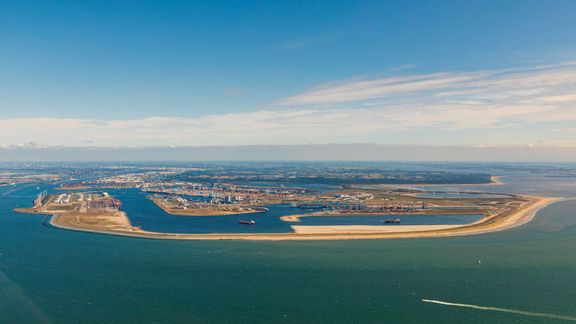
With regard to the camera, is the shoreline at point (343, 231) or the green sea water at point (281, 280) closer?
the green sea water at point (281, 280)

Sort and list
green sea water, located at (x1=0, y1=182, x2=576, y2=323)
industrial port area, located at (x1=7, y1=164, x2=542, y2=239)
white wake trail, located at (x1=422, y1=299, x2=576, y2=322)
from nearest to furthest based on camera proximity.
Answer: white wake trail, located at (x1=422, y1=299, x2=576, y2=322) → green sea water, located at (x1=0, y1=182, x2=576, y2=323) → industrial port area, located at (x1=7, y1=164, x2=542, y2=239)

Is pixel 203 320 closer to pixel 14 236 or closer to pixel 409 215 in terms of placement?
pixel 14 236

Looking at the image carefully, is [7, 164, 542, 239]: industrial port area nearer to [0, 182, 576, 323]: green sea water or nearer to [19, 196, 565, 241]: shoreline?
[19, 196, 565, 241]: shoreline

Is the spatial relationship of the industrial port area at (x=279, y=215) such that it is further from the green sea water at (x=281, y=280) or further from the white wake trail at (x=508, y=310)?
the white wake trail at (x=508, y=310)

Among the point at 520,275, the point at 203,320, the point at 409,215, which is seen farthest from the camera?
the point at 409,215

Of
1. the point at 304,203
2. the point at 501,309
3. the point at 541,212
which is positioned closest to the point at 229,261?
the point at 501,309

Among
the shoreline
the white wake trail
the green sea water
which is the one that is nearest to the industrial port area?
the shoreline

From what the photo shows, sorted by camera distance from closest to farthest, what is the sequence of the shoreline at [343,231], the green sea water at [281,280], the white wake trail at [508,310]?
the white wake trail at [508,310] < the green sea water at [281,280] < the shoreline at [343,231]

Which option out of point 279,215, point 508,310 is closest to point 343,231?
point 279,215

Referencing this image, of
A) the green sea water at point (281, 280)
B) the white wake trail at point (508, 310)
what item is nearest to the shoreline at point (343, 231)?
the green sea water at point (281, 280)
